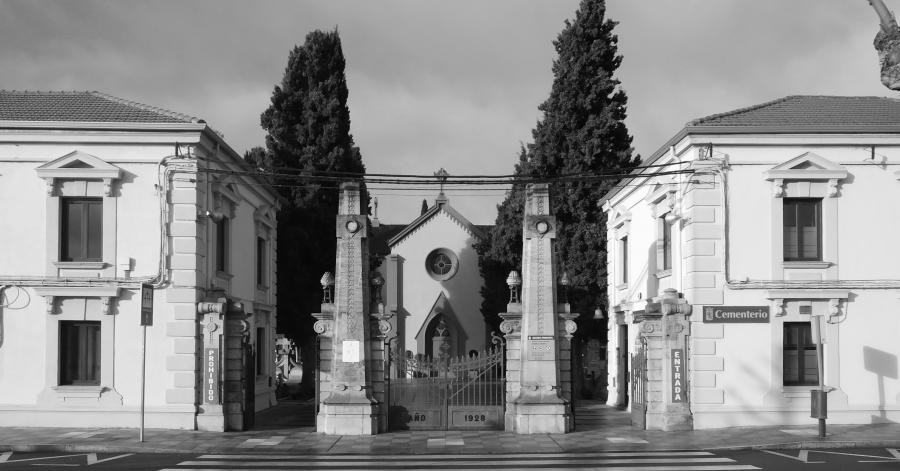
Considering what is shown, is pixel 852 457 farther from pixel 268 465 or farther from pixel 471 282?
pixel 471 282

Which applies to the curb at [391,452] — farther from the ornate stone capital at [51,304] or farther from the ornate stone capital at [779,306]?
the ornate stone capital at [51,304]

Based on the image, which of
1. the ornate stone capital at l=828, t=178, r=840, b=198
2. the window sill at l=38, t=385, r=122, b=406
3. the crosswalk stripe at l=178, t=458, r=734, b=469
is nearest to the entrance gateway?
the crosswalk stripe at l=178, t=458, r=734, b=469

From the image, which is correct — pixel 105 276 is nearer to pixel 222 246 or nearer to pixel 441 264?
pixel 222 246

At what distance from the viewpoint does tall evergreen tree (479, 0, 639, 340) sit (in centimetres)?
3650

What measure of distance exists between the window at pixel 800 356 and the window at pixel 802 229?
171 centimetres

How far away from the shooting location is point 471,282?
50.3m

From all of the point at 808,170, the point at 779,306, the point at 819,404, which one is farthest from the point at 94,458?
the point at 808,170

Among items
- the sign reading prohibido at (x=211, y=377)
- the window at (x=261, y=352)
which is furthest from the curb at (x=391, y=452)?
the window at (x=261, y=352)

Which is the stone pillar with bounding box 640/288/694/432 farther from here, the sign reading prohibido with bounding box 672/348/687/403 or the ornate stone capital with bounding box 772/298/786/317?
the ornate stone capital with bounding box 772/298/786/317

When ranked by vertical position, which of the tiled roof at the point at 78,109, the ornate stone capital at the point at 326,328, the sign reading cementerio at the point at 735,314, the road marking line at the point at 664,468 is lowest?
the road marking line at the point at 664,468

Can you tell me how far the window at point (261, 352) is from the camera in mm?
30297

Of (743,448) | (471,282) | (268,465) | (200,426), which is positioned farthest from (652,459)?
(471,282)

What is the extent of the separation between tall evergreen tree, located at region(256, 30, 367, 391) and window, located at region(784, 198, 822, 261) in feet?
62.0

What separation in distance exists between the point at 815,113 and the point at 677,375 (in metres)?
7.88
